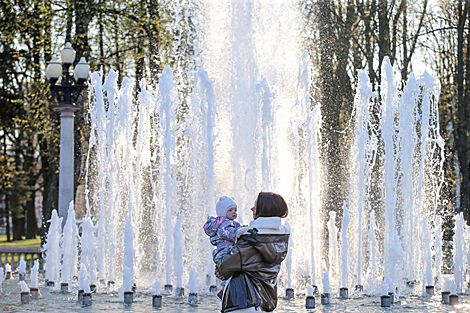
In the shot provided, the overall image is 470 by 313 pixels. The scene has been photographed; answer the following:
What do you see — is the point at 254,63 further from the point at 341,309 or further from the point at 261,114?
the point at 341,309

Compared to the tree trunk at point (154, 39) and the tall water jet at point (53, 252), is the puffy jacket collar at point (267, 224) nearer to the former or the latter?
the tall water jet at point (53, 252)

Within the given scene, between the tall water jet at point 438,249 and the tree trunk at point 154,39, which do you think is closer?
the tall water jet at point 438,249

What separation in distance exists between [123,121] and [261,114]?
2808mm

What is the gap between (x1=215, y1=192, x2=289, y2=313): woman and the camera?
3.20m

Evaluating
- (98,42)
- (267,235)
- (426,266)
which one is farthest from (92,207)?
(267,235)

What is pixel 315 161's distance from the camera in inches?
421

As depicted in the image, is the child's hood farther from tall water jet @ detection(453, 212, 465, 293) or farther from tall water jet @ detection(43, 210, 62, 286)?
tall water jet @ detection(43, 210, 62, 286)

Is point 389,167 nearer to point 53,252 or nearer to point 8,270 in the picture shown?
point 53,252

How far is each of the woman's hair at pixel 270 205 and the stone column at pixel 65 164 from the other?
7981 mm

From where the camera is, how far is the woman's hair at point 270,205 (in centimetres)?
326

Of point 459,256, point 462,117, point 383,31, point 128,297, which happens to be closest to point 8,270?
point 128,297

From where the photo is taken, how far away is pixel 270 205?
3.26m

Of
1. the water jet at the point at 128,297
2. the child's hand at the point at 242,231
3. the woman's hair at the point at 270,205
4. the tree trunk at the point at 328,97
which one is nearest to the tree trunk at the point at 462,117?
the tree trunk at the point at 328,97

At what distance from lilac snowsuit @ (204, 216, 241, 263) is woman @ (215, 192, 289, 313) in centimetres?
19
